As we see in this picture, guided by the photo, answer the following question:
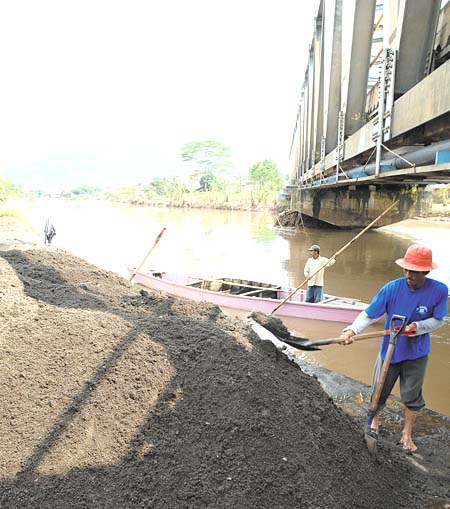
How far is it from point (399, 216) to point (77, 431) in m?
18.4

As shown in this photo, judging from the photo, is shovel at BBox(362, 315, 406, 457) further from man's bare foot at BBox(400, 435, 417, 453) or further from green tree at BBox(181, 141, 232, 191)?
green tree at BBox(181, 141, 232, 191)

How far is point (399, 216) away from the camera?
61.6 ft

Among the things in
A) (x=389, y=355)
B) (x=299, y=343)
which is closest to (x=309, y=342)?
(x=299, y=343)

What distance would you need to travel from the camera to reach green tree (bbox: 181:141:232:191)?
8100 cm

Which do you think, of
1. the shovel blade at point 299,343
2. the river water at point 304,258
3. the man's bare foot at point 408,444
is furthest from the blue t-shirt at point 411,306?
the river water at point 304,258

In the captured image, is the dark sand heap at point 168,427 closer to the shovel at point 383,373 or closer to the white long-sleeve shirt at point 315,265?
the shovel at point 383,373

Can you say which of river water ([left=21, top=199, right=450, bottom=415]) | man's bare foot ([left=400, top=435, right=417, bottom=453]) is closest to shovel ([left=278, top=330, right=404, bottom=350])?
man's bare foot ([left=400, top=435, right=417, bottom=453])

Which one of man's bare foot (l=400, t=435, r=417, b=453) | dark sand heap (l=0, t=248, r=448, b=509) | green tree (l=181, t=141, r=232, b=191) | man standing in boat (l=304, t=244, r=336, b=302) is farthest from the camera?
green tree (l=181, t=141, r=232, b=191)

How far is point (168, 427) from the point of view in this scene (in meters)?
3.06

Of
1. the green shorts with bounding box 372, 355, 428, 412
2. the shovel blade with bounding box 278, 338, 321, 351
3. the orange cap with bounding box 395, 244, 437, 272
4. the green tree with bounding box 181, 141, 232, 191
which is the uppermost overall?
the green tree with bounding box 181, 141, 232, 191

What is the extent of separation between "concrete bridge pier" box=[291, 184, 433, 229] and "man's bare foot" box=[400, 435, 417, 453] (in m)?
14.2

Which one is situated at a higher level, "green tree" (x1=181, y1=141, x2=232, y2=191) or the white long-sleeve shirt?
"green tree" (x1=181, y1=141, x2=232, y2=191)

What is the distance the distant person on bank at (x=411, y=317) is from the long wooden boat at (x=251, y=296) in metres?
4.27

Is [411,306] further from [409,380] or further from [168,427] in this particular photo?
[168,427]
